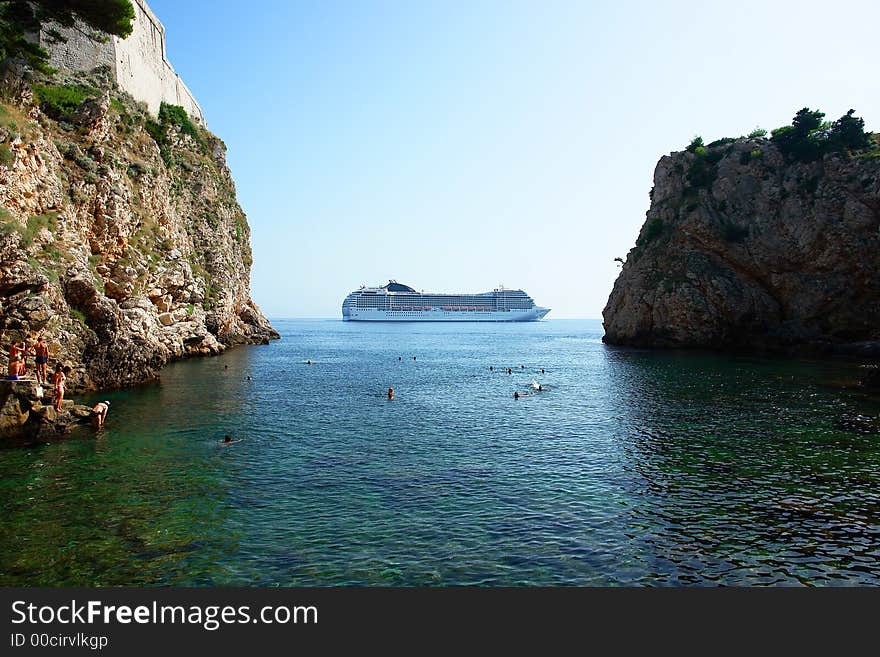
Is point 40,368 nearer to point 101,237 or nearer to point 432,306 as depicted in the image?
point 101,237

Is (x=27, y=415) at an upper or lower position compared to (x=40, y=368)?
lower

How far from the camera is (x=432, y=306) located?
583 feet

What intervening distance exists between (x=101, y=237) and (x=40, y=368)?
602 inches

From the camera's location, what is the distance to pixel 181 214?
181 feet

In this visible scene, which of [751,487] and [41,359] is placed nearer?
[751,487]

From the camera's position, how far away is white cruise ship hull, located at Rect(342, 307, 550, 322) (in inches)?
6919

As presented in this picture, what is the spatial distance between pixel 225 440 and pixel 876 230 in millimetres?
59969

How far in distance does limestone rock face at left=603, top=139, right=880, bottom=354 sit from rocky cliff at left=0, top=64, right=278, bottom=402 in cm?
5211

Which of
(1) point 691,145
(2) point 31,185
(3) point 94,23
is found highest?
(1) point 691,145

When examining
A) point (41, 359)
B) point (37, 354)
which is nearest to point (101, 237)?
point (37, 354)

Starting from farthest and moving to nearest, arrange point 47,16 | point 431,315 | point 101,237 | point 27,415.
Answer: point 431,315 → point 47,16 → point 101,237 → point 27,415

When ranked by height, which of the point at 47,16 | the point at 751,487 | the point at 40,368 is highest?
the point at 47,16

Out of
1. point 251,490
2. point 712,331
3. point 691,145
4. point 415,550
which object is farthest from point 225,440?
point 691,145

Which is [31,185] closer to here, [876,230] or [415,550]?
[415,550]
